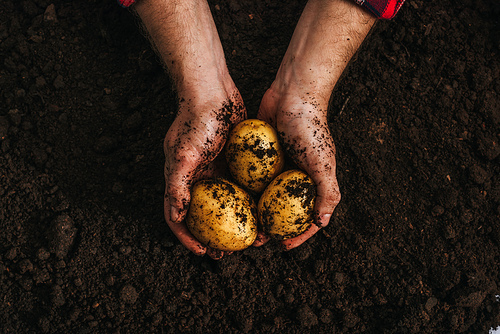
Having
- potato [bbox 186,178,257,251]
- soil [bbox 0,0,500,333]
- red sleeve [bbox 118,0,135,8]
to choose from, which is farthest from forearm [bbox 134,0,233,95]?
potato [bbox 186,178,257,251]

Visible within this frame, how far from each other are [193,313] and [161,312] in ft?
0.70

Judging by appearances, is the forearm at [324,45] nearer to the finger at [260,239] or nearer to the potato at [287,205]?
the potato at [287,205]

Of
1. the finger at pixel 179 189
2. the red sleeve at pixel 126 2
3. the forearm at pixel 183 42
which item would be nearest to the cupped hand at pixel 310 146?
the forearm at pixel 183 42

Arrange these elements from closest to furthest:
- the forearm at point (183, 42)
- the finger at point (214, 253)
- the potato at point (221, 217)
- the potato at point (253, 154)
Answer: the potato at point (221, 217)
the potato at point (253, 154)
the finger at point (214, 253)
the forearm at point (183, 42)

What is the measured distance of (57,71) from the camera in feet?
9.82

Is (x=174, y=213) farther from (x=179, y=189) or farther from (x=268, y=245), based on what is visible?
(x=268, y=245)

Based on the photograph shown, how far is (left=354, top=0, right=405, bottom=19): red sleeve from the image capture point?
2598 mm

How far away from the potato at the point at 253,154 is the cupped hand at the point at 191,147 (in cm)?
13

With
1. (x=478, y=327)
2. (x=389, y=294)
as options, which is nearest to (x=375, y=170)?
(x=389, y=294)

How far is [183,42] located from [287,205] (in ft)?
4.41

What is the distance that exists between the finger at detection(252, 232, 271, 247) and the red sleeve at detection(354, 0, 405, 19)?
171cm

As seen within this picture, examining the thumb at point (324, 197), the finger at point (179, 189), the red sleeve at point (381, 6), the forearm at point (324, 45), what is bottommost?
the finger at point (179, 189)

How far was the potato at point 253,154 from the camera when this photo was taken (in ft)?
8.02

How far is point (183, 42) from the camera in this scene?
268cm
